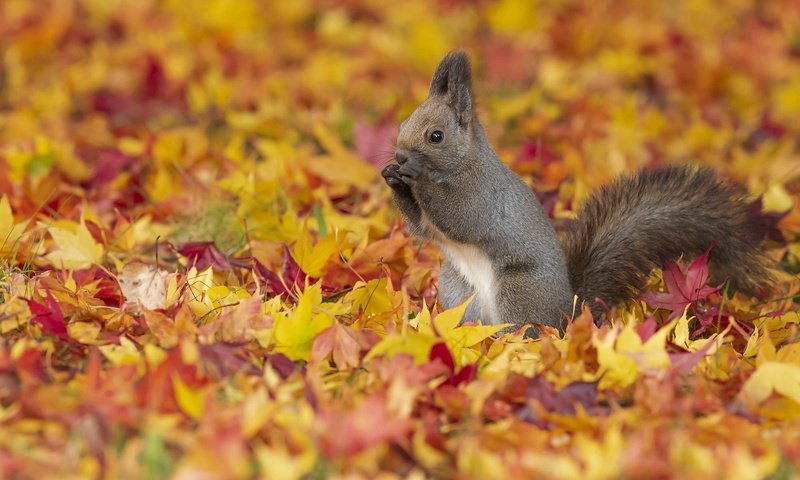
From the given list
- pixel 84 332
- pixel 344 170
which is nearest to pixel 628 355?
pixel 84 332

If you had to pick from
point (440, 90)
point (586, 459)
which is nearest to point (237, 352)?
point (586, 459)

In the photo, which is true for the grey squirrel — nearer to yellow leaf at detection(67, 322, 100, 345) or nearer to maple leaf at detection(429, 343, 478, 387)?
maple leaf at detection(429, 343, 478, 387)

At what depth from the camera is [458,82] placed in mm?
3047

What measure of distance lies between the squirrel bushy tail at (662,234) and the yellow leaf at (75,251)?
1258mm

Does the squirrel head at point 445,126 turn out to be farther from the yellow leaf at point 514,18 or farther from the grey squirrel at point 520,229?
the yellow leaf at point 514,18

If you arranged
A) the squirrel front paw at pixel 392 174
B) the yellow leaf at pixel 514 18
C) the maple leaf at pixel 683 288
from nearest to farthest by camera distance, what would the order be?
1. the maple leaf at pixel 683 288
2. the squirrel front paw at pixel 392 174
3. the yellow leaf at pixel 514 18

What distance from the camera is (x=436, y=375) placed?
229 cm

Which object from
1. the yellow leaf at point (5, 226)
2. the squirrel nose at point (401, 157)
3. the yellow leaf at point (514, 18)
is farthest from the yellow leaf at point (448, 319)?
the yellow leaf at point (514, 18)

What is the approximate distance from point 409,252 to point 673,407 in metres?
1.30

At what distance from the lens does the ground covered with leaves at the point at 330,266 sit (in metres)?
2.04

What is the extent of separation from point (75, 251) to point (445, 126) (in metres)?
1.03

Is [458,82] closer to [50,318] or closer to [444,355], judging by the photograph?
[444,355]

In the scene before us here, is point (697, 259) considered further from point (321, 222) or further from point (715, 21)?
point (715, 21)

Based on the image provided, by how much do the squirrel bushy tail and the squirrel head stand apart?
40 cm
